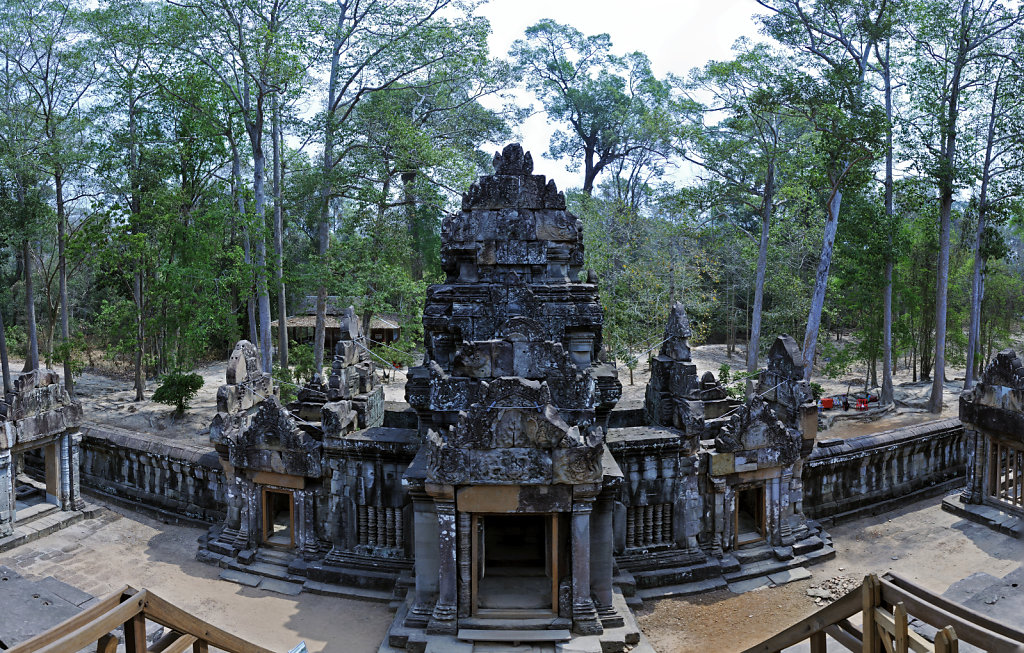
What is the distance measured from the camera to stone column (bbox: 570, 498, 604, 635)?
26.2ft

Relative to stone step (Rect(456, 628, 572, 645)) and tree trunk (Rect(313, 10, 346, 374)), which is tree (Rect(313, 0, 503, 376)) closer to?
tree trunk (Rect(313, 10, 346, 374))

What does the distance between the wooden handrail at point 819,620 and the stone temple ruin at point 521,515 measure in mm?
3124

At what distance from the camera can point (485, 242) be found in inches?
406

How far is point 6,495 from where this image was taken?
1162 centimetres

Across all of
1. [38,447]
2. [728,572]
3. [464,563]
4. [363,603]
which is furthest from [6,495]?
[728,572]

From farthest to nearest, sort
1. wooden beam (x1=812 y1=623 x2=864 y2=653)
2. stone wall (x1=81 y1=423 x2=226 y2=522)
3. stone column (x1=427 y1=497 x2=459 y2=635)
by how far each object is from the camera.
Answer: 1. stone wall (x1=81 y1=423 x2=226 y2=522)
2. stone column (x1=427 y1=497 x2=459 y2=635)
3. wooden beam (x1=812 y1=623 x2=864 y2=653)

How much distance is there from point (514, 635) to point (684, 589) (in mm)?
3335

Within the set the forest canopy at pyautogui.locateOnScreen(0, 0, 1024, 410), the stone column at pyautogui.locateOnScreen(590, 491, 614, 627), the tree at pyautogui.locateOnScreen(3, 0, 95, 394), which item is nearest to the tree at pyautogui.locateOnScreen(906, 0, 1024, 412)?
the forest canopy at pyautogui.locateOnScreen(0, 0, 1024, 410)

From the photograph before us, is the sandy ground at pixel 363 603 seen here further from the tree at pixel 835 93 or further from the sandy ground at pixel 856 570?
the tree at pixel 835 93

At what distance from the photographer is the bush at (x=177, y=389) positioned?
1950 centimetres

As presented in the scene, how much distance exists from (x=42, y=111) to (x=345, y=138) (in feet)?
33.2

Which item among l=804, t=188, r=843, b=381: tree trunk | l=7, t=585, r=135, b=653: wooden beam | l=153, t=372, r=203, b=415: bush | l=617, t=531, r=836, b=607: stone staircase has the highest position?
l=804, t=188, r=843, b=381: tree trunk

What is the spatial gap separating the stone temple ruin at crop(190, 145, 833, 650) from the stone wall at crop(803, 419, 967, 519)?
1.11m

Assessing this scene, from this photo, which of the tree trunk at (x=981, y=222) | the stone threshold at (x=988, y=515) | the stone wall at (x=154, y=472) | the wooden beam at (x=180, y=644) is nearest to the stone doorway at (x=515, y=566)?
the wooden beam at (x=180, y=644)
